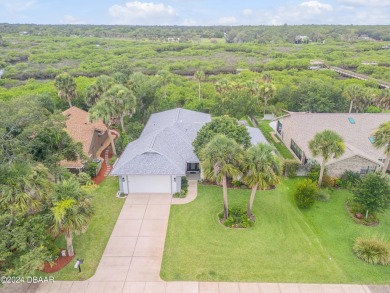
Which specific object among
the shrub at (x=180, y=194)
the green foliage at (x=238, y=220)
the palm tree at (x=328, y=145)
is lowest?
the green foliage at (x=238, y=220)

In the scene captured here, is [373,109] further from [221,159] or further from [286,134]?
[221,159]

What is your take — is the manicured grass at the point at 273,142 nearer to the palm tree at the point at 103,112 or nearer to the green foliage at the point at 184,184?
the green foliage at the point at 184,184

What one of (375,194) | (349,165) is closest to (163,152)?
(375,194)

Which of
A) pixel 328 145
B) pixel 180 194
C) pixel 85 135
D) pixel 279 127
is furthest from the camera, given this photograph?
pixel 279 127

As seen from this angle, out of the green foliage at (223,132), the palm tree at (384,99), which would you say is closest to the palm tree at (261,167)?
the green foliage at (223,132)

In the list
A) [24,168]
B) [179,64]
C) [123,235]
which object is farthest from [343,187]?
[179,64]

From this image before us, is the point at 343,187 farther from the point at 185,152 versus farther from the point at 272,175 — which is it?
the point at 185,152

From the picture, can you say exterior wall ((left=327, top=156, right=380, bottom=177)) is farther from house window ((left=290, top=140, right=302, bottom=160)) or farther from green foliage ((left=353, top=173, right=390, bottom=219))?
green foliage ((left=353, top=173, right=390, bottom=219))
